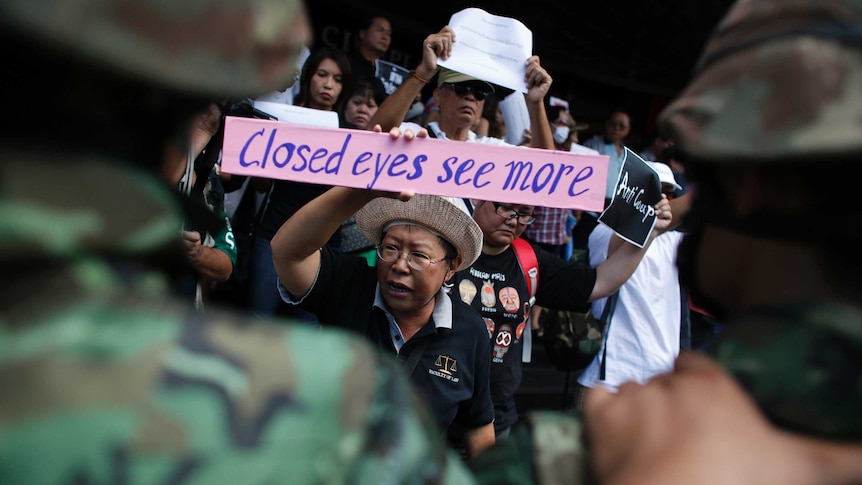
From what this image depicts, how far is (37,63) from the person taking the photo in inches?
26.1

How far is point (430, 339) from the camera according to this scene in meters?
2.75

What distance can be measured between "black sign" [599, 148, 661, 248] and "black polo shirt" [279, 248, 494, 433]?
84 centimetres

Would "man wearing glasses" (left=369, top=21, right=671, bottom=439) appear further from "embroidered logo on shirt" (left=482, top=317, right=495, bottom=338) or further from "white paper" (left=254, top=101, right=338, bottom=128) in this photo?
"white paper" (left=254, top=101, right=338, bottom=128)

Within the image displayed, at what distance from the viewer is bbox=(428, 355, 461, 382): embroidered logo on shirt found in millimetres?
2693

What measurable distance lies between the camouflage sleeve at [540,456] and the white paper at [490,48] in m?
2.38

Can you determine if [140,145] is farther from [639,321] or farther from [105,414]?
[639,321]

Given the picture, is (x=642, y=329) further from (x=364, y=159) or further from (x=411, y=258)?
(x=364, y=159)

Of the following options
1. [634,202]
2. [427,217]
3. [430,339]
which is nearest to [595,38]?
[634,202]

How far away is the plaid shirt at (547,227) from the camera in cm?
522

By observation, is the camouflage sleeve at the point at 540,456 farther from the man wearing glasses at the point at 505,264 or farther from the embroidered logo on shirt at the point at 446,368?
the man wearing glasses at the point at 505,264

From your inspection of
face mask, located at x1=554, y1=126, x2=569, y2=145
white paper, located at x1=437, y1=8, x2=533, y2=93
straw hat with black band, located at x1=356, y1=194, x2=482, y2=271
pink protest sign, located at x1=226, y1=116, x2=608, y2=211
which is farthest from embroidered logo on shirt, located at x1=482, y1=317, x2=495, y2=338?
face mask, located at x1=554, y1=126, x2=569, y2=145

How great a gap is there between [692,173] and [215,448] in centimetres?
79

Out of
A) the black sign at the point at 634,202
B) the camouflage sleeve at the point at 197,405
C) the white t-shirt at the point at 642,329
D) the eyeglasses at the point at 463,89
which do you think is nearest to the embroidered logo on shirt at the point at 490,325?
the black sign at the point at 634,202

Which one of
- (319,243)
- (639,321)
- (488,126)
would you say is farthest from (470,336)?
(488,126)
